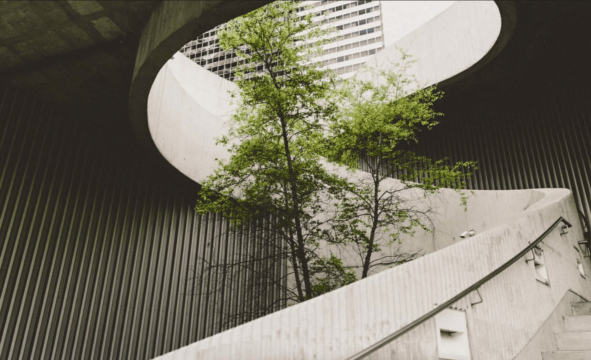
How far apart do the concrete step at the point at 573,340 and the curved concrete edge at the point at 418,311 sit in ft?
0.62

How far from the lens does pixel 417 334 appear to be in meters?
2.52

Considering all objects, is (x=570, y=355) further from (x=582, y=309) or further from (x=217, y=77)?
(x=217, y=77)

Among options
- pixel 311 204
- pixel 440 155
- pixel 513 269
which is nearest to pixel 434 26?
pixel 440 155

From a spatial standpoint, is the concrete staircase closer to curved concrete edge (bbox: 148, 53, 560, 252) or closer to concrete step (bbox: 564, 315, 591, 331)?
concrete step (bbox: 564, 315, 591, 331)

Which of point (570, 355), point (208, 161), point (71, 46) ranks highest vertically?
point (71, 46)

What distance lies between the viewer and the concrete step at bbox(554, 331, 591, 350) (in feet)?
11.2

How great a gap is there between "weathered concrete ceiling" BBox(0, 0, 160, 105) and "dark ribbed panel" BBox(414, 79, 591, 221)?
7414 mm

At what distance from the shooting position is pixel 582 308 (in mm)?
4230

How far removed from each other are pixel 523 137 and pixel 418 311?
8.59 meters

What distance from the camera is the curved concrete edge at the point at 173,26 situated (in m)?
4.21

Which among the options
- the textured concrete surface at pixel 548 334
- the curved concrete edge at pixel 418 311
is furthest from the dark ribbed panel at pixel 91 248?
the textured concrete surface at pixel 548 334

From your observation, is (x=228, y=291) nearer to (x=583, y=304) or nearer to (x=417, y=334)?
(x=583, y=304)

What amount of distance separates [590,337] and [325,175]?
419cm

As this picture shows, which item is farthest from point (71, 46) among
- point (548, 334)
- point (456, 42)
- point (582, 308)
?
point (456, 42)
